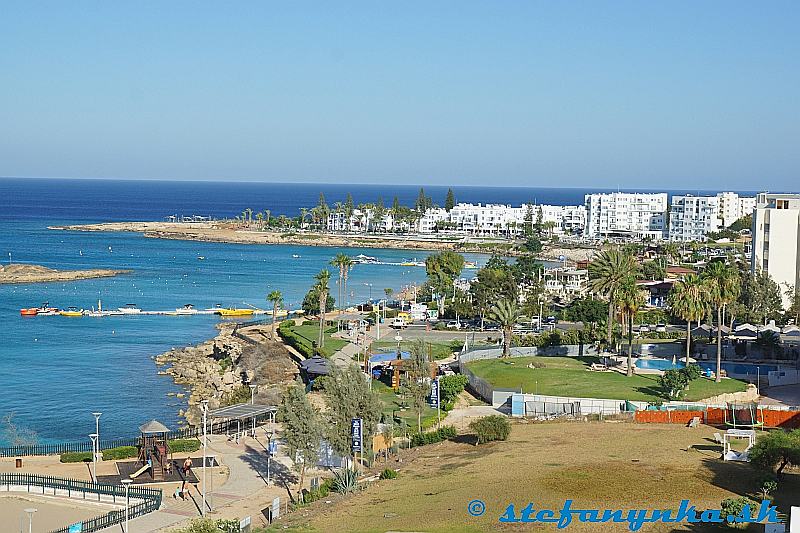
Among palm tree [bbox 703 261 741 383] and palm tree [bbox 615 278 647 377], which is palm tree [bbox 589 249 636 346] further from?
palm tree [bbox 703 261 741 383]

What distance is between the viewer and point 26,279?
11131 centimetres

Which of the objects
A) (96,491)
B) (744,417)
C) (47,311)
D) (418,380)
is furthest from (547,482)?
(47,311)

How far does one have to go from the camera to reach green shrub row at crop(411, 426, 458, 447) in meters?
37.4

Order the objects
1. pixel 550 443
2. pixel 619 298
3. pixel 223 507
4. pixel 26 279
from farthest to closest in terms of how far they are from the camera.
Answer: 1. pixel 26 279
2. pixel 619 298
3. pixel 550 443
4. pixel 223 507

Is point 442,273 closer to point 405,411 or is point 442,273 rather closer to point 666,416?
point 405,411

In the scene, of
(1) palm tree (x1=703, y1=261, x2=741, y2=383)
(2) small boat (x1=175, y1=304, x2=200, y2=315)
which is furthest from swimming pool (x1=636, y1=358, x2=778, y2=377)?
(2) small boat (x1=175, y1=304, x2=200, y2=315)

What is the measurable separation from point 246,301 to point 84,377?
40248 millimetres

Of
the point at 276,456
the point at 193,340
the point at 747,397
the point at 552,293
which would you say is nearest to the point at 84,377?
the point at 193,340

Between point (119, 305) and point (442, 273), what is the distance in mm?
31640

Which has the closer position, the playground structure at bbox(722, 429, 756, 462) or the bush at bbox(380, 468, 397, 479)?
the playground structure at bbox(722, 429, 756, 462)

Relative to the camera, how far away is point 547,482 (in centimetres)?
2923

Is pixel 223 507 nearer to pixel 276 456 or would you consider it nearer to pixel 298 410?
pixel 298 410

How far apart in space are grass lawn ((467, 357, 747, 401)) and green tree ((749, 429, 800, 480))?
13.5 m

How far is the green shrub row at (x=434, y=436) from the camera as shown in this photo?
123 ft
